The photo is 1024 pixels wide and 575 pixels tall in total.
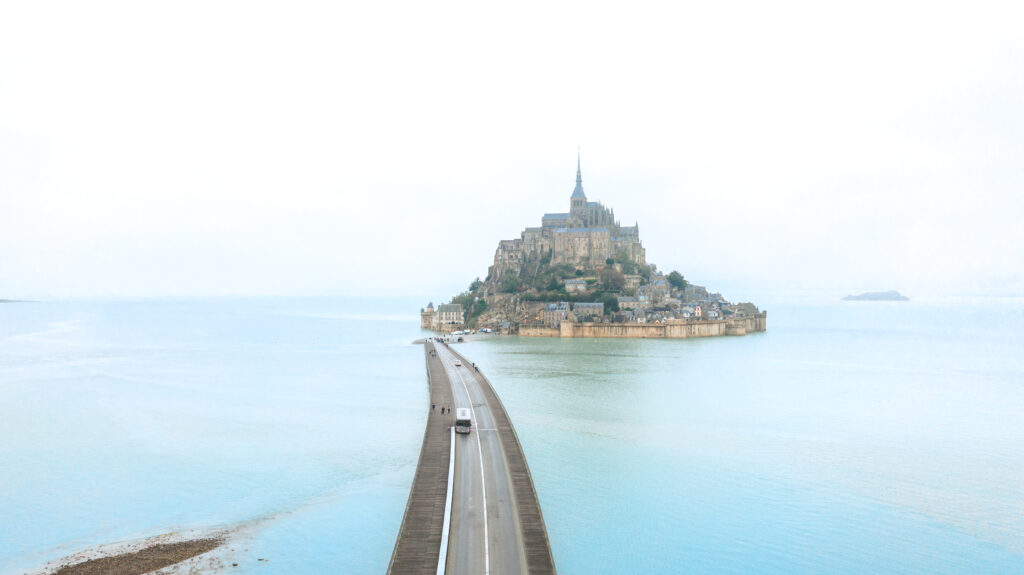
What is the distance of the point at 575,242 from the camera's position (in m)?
91.7

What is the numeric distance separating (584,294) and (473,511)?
71405mm

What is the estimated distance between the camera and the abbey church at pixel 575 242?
91062mm

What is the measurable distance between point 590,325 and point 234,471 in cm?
6292

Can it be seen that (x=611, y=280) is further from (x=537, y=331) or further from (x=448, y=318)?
(x=448, y=318)

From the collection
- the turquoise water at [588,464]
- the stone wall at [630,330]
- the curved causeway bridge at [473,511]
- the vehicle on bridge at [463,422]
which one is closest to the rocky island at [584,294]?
the stone wall at [630,330]

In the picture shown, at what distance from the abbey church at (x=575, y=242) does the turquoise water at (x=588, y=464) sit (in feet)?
153

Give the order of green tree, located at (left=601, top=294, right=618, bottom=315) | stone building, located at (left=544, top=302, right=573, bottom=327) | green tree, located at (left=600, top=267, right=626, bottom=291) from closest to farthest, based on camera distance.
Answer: stone building, located at (left=544, top=302, right=573, bottom=327), green tree, located at (left=601, top=294, right=618, bottom=315), green tree, located at (left=600, top=267, right=626, bottom=291)

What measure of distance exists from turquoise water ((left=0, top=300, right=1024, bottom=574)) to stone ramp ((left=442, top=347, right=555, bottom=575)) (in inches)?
47.9

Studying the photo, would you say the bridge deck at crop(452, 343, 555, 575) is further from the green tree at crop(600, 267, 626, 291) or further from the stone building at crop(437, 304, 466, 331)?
the stone building at crop(437, 304, 466, 331)

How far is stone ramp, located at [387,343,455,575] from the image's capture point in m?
11.7

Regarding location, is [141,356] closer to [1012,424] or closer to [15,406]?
[15,406]

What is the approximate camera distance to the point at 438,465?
17797 mm

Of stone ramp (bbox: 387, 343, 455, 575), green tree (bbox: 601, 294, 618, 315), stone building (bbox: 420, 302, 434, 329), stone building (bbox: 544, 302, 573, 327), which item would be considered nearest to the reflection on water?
stone ramp (bbox: 387, 343, 455, 575)

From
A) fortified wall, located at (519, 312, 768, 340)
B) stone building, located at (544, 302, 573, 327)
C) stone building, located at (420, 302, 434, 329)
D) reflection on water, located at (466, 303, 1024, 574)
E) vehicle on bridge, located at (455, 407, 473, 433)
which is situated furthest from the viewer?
stone building, located at (420, 302, 434, 329)
